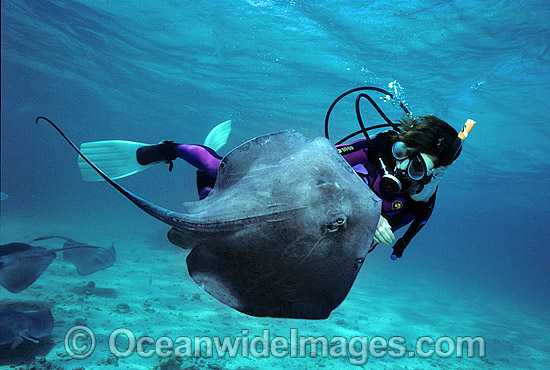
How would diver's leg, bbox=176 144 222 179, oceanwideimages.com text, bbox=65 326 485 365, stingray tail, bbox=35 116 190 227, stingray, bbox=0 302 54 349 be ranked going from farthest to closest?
oceanwideimages.com text, bbox=65 326 485 365
stingray, bbox=0 302 54 349
diver's leg, bbox=176 144 222 179
stingray tail, bbox=35 116 190 227

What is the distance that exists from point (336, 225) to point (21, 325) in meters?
6.08

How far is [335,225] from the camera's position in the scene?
1.67 metres

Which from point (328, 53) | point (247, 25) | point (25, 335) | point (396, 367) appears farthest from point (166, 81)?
point (396, 367)

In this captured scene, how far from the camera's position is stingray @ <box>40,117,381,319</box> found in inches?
66.0

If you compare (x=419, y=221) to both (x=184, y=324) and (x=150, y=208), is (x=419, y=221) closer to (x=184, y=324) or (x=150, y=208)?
(x=150, y=208)

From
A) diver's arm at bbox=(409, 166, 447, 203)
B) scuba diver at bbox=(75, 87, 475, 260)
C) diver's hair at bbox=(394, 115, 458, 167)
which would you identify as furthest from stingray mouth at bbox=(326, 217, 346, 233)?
diver's arm at bbox=(409, 166, 447, 203)

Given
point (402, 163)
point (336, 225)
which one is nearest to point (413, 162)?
point (402, 163)

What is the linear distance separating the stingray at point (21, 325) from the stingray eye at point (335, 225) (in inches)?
228

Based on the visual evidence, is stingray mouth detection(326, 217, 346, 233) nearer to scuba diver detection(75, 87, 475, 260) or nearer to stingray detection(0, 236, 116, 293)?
scuba diver detection(75, 87, 475, 260)

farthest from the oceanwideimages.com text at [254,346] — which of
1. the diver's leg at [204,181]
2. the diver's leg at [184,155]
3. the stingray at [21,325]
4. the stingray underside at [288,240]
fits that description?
the stingray underside at [288,240]

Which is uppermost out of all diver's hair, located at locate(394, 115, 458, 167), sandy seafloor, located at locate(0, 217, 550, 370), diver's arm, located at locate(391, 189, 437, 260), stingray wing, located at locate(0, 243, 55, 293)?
diver's hair, located at locate(394, 115, 458, 167)

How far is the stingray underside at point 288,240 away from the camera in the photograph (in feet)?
5.50

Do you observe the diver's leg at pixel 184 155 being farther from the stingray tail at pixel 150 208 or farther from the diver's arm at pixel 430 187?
the diver's arm at pixel 430 187

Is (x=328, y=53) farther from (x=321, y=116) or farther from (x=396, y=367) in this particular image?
(x=396, y=367)
